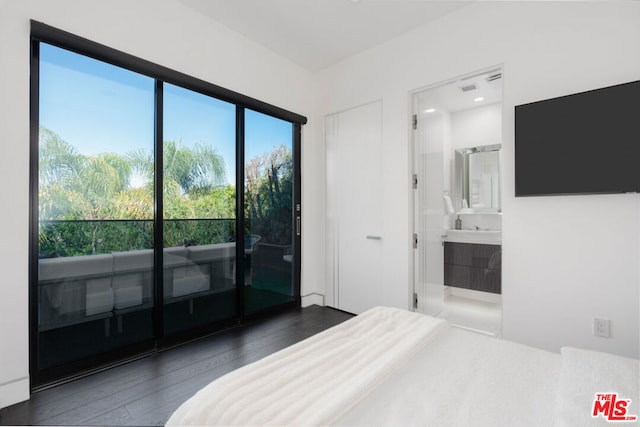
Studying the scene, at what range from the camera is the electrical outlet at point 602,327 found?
1969 millimetres

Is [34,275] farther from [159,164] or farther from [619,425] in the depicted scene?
[619,425]

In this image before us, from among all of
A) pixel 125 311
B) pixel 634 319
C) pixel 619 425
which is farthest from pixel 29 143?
pixel 634 319

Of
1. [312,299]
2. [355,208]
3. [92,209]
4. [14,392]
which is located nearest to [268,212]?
[355,208]

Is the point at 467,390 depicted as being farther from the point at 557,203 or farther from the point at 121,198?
the point at 121,198

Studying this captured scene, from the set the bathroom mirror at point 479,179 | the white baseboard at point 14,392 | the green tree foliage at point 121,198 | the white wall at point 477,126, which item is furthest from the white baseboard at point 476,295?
the white baseboard at point 14,392

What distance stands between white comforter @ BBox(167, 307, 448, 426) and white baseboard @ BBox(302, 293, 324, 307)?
237 centimetres

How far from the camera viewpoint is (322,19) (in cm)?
285

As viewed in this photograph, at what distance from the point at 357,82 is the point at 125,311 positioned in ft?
10.5

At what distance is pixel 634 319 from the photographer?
1.89 meters

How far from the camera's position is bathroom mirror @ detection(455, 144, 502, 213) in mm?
3966

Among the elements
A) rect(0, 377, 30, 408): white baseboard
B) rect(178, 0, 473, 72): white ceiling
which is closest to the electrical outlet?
rect(178, 0, 473, 72): white ceiling

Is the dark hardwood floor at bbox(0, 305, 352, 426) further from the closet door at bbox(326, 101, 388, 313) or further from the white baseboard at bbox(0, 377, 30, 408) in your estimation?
the closet door at bbox(326, 101, 388, 313)

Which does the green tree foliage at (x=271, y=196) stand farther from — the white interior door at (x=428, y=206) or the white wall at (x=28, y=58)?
the white interior door at (x=428, y=206)
